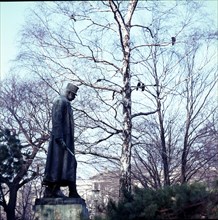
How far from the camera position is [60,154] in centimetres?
848

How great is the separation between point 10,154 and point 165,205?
20512 millimetres

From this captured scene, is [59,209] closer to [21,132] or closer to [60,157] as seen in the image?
[60,157]

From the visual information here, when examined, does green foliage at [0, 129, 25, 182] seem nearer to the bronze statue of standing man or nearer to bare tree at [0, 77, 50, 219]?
bare tree at [0, 77, 50, 219]

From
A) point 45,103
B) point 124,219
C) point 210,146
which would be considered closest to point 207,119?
point 210,146

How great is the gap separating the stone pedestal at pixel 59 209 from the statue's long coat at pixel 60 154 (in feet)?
1.24

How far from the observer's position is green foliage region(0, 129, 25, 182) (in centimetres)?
2464

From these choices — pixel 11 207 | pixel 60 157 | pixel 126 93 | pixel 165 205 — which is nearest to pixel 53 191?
pixel 60 157

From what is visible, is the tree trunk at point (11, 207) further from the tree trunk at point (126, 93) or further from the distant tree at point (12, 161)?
the tree trunk at point (126, 93)

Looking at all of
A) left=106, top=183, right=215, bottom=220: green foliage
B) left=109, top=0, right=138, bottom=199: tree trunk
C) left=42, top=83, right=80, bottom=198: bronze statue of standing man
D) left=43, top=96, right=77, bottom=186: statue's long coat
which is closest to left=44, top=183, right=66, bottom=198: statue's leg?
left=42, top=83, right=80, bottom=198: bronze statue of standing man

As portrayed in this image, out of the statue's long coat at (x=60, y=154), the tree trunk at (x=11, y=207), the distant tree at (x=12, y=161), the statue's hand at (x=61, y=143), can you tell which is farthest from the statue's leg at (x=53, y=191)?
the tree trunk at (x=11, y=207)

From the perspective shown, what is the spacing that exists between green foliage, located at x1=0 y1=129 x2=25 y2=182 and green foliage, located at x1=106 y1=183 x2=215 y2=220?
1956 centimetres

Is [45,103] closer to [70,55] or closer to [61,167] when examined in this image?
[70,55]

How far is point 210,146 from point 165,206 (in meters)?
14.9

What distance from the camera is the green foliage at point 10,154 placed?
80.8 feet
